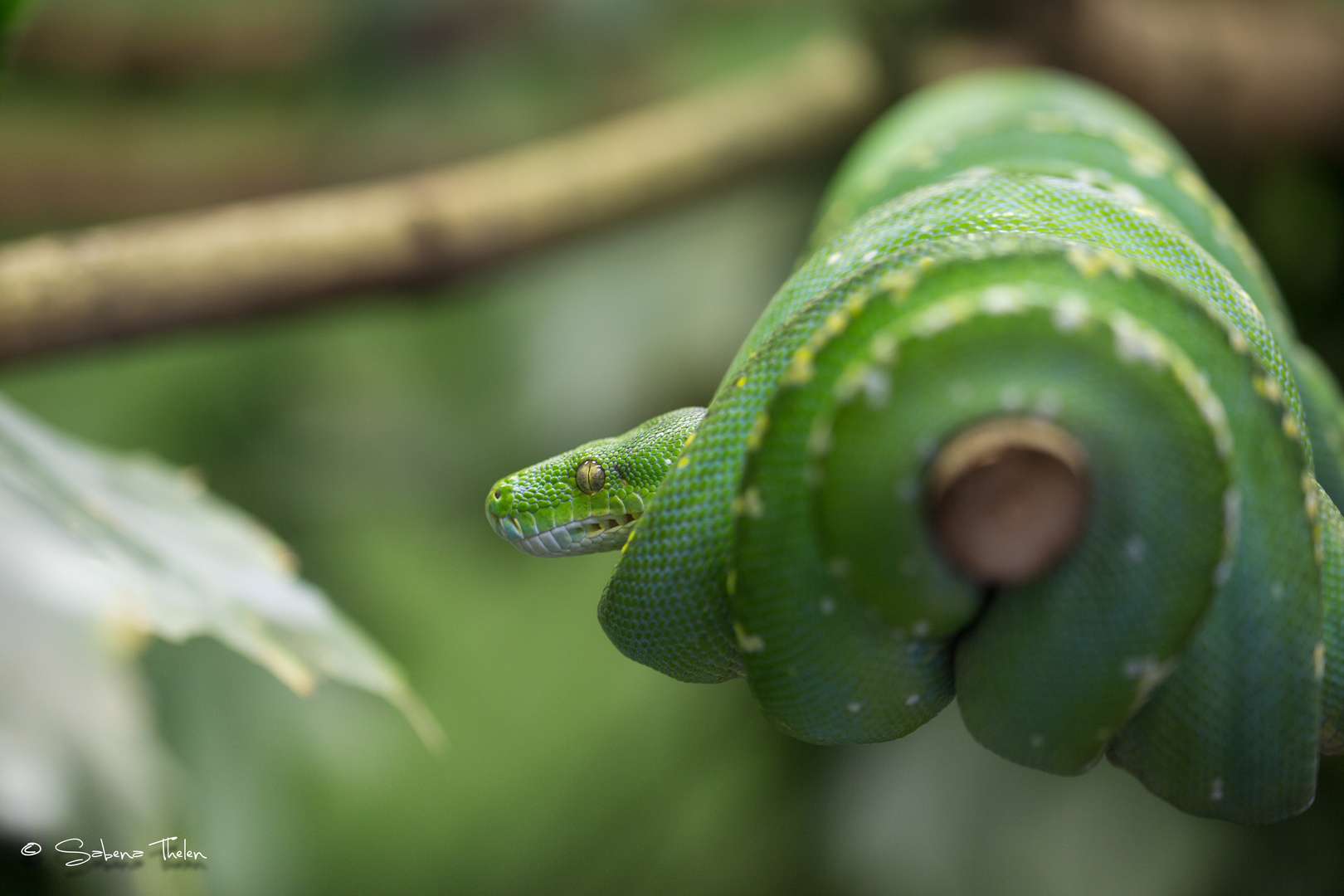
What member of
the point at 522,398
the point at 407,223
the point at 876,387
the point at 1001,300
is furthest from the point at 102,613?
the point at 522,398

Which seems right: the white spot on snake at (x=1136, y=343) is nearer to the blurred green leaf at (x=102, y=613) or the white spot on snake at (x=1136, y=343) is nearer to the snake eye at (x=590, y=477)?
the snake eye at (x=590, y=477)

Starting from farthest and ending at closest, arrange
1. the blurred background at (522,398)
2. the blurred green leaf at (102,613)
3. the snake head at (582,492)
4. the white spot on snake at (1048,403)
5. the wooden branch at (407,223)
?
the blurred background at (522,398)
the wooden branch at (407,223)
the snake head at (582,492)
the blurred green leaf at (102,613)
the white spot on snake at (1048,403)

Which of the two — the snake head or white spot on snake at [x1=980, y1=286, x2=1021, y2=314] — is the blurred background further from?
white spot on snake at [x1=980, y1=286, x2=1021, y2=314]

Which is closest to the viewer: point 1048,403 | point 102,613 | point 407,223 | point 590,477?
point 1048,403

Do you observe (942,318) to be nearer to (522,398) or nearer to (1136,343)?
(1136,343)

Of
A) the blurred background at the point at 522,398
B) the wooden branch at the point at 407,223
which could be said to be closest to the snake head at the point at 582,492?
the wooden branch at the point at 407,223

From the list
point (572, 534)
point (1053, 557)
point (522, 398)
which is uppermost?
point (1053, 557)
